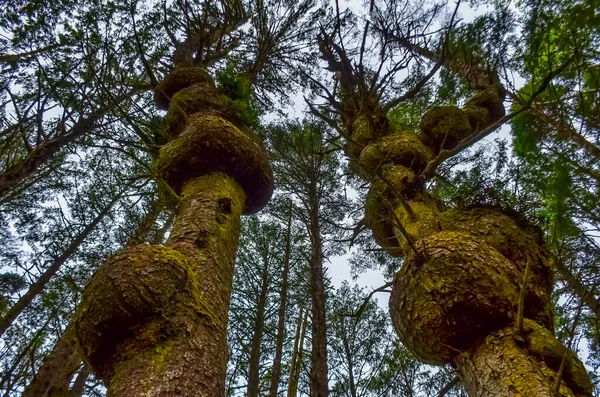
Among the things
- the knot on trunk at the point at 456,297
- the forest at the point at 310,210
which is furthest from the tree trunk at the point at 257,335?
the knot on trunk at the point at 456,297

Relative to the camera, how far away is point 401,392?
337 inches

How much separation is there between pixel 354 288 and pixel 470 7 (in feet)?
20.5

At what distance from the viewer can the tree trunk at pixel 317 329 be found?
4711 mm

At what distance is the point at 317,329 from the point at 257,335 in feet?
11.7

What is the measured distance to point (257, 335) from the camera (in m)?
8.52

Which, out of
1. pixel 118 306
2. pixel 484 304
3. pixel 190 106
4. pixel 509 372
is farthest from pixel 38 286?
pixel 509 372

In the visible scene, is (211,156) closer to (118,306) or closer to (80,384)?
(118,306)

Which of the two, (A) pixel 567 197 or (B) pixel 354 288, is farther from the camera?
(B) pixel 354 288

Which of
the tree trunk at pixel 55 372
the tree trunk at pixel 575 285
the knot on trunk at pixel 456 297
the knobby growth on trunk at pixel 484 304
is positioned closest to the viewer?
the knobby growth on trunk at pixel 484 304

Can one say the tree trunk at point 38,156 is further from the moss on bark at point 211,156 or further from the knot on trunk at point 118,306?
the knot on trunk at point 118,306

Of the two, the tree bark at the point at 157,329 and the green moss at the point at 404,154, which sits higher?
the green moss at the point at 404,154

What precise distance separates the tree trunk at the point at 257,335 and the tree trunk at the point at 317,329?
263 centimetres

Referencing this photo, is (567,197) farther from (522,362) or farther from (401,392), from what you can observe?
(401,392)

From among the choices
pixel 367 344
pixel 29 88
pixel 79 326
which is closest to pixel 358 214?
pixel 367 344
